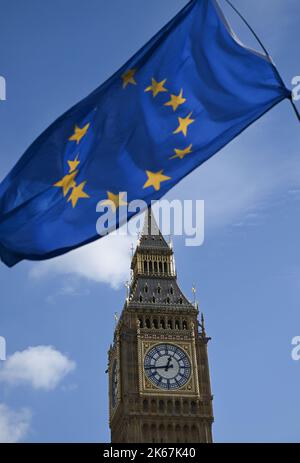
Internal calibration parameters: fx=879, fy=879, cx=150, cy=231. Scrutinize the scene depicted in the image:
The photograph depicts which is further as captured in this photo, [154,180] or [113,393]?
[113,393]

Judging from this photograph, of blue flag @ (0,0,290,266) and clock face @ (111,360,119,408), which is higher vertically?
clock face @ (111,360,119,408)

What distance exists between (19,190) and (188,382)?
74849 millimetres

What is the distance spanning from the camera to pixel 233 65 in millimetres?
23625

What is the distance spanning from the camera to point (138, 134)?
24.3 meters

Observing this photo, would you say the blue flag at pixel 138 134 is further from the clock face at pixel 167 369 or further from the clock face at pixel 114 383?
the clock face at pixel 114 383

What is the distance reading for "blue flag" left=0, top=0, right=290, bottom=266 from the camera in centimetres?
2311

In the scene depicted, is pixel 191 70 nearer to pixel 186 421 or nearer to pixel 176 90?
pixel 176 90

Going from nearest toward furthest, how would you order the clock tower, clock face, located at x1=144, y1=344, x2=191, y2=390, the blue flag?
the blue flag < the clock tower < clock face, located at x1=144, y1=344, x2=191, y2=390

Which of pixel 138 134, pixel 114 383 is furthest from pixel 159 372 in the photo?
pixel 138 134

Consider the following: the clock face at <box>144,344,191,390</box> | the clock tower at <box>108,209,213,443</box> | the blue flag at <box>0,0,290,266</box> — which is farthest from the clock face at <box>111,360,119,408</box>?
the blue flag at <box>0,0,290,266</box>

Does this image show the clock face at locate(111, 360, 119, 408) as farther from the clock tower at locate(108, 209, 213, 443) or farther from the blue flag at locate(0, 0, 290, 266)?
the blue flag at locate(0, 0, 290, 266)

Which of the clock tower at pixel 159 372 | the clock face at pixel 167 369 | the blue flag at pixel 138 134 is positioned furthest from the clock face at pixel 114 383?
the blue flag at pixel 138 134
